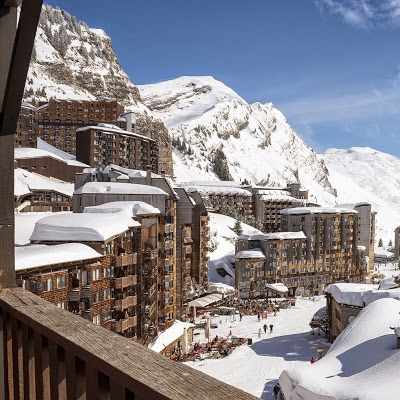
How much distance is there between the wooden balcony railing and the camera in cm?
145

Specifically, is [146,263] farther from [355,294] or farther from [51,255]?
[355,294]

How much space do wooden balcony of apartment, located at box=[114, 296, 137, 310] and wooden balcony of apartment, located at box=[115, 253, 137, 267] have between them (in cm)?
196

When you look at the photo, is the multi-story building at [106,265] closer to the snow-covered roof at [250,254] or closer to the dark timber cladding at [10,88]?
the dark timber cladding at [10,88]

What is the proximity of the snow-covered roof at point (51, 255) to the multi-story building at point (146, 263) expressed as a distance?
6.40 meters

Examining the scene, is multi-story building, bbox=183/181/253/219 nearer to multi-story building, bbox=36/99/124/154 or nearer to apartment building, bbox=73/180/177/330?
multi-story building, bbox=36/99/124/154

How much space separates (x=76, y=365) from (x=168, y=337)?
103 ft

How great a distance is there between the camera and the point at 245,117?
18962 cm

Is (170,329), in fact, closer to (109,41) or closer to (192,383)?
(192,383)

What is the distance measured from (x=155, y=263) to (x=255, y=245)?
37417mm

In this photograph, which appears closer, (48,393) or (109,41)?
Result: (48,393)

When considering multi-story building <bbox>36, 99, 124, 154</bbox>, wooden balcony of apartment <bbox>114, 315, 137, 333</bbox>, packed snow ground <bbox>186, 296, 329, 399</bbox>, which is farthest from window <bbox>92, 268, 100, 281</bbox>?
multi-story building <bbox>36, 99, 124, 154</bbox>

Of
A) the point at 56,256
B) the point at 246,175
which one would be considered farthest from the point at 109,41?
the point at 56,256

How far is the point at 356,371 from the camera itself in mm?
14641

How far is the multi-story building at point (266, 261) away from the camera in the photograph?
6256 centimetres
